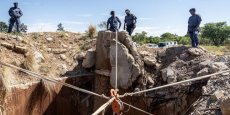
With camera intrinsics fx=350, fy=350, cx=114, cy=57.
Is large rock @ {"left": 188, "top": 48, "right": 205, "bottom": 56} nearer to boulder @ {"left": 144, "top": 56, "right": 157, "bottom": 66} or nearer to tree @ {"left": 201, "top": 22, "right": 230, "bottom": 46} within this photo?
boulder @ {"left": 144, "top": 56, "right": 157, "bottom": 66}

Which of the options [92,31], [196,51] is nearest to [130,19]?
[92,31]

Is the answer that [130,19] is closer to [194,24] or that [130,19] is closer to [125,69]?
[125,69]

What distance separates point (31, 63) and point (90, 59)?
1.84 meters

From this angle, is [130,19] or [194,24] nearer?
[194,24]

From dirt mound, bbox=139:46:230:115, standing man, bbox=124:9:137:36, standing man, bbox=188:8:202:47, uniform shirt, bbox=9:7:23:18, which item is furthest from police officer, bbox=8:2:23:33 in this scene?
standing man, bbox=188:8:202:47

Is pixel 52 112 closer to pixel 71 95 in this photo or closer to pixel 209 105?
pixel 71 95

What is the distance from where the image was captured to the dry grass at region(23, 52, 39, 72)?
10.7m

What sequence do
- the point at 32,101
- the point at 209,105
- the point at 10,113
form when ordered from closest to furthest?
the point at 209,105 → the point at 10,113 → the point at 32,101

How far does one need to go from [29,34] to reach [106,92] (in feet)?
13.5

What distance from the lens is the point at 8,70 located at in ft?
32.4

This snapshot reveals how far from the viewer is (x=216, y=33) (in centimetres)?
3128

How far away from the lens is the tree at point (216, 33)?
101ft

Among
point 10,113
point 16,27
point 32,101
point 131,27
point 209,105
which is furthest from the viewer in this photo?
point 16,27

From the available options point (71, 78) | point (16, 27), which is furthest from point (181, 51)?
point (16, 27)
